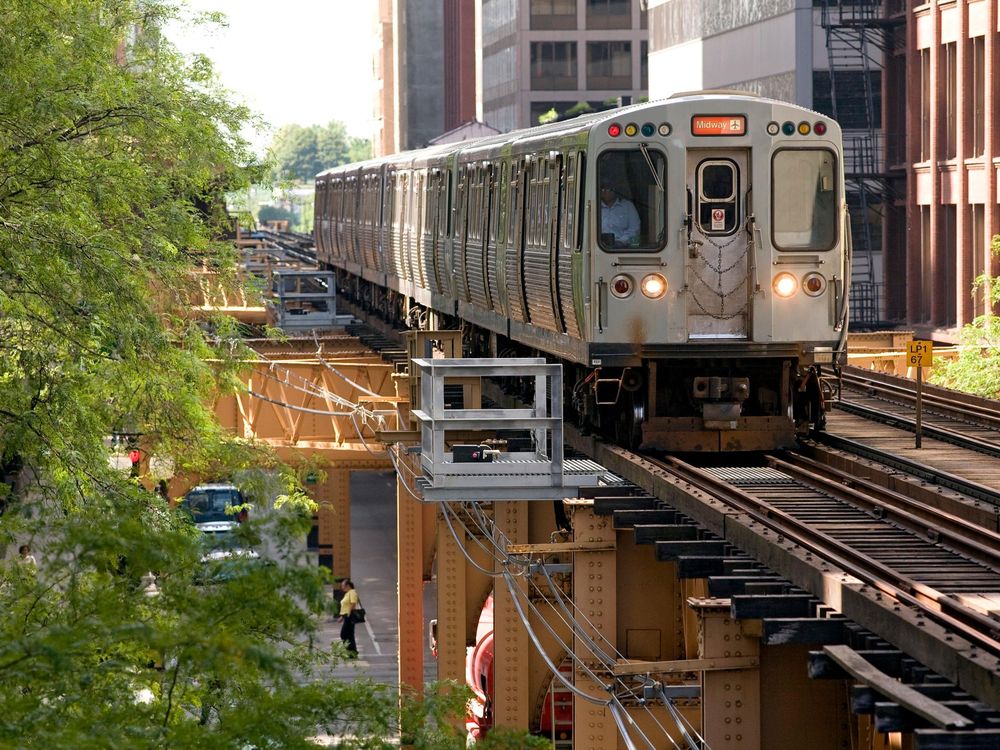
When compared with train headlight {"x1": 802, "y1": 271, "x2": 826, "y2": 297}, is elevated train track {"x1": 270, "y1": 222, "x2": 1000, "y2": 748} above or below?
below

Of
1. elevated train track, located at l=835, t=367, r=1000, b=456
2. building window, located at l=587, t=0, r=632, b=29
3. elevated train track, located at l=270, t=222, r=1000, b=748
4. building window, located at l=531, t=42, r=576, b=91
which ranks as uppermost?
building window, located at l=587, t=0, r=632, b=29

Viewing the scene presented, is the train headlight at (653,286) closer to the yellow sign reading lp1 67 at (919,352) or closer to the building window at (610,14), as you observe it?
the yellow sign reading lp1 67 at (919,352)

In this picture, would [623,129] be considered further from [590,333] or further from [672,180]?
[590,333]

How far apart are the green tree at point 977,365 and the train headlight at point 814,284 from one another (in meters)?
12.4

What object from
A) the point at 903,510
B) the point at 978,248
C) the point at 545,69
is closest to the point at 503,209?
the point at 903,510

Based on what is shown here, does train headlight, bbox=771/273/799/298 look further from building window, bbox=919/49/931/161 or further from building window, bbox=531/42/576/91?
building window, bbox=531/42/576/91

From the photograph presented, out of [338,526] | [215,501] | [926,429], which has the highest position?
[926,429]

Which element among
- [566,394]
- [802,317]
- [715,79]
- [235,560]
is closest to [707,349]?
[802,317]

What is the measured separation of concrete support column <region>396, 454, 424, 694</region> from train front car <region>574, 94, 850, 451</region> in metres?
8.82

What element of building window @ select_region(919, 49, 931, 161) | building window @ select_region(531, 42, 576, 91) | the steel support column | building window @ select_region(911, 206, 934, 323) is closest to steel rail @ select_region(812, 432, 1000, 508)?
the steel support column

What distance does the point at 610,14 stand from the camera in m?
89.0

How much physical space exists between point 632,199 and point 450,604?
24.8 feet

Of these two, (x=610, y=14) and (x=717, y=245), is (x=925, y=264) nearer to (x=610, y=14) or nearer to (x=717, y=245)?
(x=717, y=245)

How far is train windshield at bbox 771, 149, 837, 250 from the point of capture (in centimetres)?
1642
